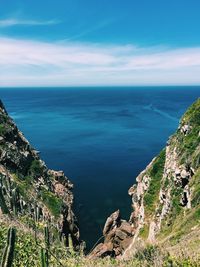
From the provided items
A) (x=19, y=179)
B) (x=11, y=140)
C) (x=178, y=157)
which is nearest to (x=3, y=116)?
(x=11, y=140)

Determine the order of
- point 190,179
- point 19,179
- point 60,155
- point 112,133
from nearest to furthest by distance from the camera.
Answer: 1. point 190,179
2. point 19,179
3. point 60,155
4. point 112,133

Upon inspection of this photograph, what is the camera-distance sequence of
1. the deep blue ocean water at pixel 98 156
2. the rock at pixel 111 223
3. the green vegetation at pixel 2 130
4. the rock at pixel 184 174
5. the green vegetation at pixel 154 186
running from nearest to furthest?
the rock at pixel 184 174, the rock at pixel 111 223, the green vegetation at pixel 154 186, the green vegetation at pixel 2 130, the deep blue ocean water at pixel 98 156

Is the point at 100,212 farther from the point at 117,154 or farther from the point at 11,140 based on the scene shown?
the point at 117,154

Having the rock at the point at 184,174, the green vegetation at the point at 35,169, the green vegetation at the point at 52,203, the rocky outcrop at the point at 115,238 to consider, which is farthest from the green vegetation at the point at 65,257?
the green vegetation at the point at 35,169

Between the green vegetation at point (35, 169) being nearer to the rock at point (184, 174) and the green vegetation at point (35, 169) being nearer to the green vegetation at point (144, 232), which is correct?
the green vegetation at point (144, 232)

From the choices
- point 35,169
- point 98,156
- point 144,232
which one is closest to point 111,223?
point 144,232

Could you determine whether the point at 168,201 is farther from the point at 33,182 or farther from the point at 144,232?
the point at 33,182

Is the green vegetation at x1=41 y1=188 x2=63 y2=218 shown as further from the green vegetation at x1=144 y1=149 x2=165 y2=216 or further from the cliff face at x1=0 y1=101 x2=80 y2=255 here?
the green vegetation at x1=144 y1=149 x2=165 y2=216
